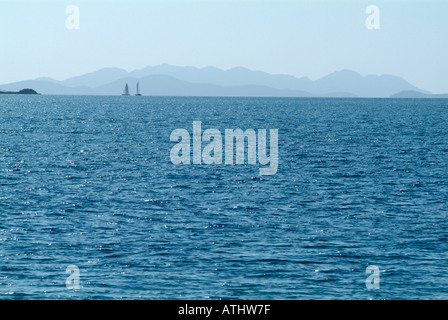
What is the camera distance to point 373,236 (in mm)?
36156

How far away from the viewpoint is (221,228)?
123 ft

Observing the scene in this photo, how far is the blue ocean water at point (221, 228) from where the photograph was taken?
89.9ft

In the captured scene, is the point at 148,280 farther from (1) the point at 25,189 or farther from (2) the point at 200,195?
(1) the point at 25,189

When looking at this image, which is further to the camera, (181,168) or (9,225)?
(181,168)

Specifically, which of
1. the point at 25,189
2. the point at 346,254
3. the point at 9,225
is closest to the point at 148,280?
the point at 346,254

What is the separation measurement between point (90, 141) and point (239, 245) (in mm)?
68698

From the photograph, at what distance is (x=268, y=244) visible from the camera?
3412cm

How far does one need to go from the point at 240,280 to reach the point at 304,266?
370 centimetres

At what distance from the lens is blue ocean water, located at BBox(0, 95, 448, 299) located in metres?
27.4

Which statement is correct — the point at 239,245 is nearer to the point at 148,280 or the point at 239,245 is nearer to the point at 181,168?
the point at 148,280

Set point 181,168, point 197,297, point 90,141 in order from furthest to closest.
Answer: point 90,141 → point 181,168 → point 197,297

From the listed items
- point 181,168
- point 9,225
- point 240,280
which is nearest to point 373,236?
point 240,280
